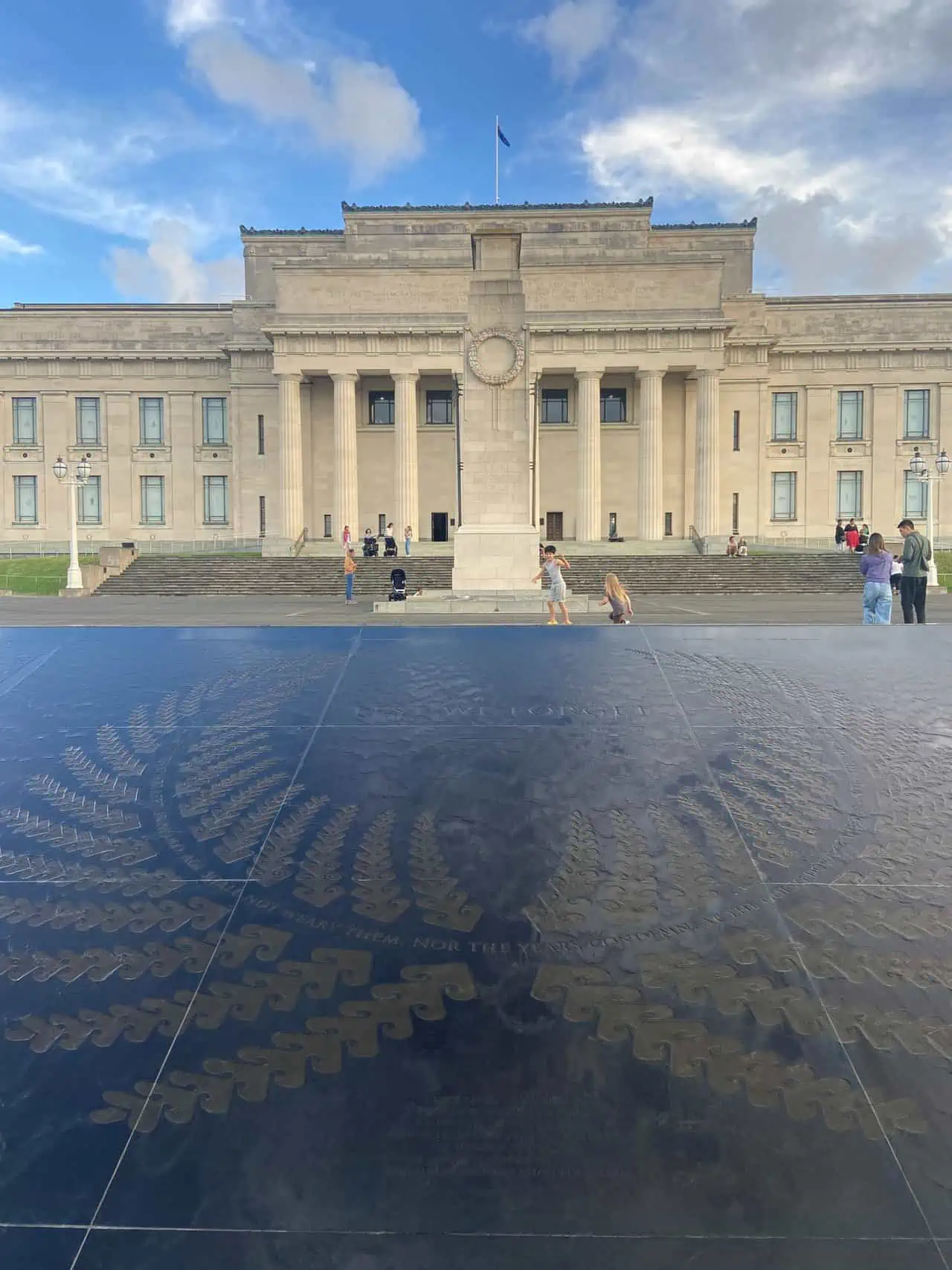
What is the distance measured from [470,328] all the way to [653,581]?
15560mm

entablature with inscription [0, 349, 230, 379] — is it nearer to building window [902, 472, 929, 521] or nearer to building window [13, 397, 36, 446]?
building window [13, 397, 36, 446]

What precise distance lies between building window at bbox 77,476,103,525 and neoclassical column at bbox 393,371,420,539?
22085 millimetres

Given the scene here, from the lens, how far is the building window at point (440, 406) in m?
61.7

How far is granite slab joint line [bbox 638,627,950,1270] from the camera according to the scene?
8.21ft

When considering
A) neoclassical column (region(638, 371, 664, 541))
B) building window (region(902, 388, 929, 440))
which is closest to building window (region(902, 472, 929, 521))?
building window (region(902, 388, 929, 440))

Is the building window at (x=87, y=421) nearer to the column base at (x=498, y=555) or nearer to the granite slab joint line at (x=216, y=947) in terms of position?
the column base at (x=498, y=555)

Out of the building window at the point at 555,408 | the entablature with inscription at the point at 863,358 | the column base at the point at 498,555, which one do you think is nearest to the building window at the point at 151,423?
the building window at the point at 555,408

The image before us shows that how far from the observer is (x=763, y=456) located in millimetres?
62031

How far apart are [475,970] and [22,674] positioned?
410 cm

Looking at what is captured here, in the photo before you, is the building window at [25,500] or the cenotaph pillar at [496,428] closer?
the cenotaph pillar at [496,428]

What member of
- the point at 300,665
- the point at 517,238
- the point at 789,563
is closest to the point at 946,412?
the point at 789,563

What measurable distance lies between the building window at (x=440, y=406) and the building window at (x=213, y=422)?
14.3 meters

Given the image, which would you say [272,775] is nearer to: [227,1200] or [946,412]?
[227,1200]

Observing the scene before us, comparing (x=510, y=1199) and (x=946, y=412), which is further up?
(x=946, y=412)
